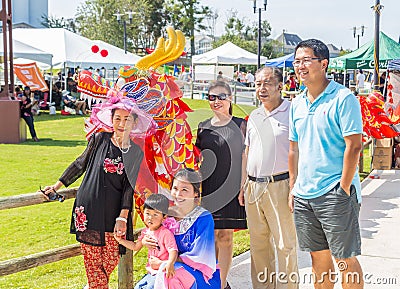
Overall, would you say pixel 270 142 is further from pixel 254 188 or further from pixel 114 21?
pixel 114 21

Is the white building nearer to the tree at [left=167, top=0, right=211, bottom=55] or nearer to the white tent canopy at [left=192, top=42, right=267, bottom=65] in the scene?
the tree at [left=167, top=0, right=211, bottom=55]

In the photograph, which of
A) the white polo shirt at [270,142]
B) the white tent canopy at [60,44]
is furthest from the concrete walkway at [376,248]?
the white tent canopy at [60,44]

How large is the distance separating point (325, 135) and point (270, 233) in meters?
1.09

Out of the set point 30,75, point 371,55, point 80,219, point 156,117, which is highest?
point 371,55

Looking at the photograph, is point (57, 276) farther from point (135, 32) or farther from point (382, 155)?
point (135, 32)

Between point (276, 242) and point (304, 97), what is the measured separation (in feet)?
3.68

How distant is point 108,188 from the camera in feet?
11.9

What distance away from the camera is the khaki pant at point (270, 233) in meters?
4.02

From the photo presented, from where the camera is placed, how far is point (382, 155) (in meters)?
10.0

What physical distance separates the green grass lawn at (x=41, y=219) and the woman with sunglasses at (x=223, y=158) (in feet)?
0.32

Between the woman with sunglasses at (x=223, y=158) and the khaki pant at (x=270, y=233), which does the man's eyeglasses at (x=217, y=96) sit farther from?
the khaki pant at (x=270, y=233)

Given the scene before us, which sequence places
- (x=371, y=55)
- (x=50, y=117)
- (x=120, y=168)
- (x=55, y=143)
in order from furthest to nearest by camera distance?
(x=50, y=117)
(x=371, y=55)
(x=55, y=143)
(x=120, y=168)

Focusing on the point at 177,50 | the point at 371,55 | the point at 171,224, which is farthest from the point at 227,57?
the point at 171,224

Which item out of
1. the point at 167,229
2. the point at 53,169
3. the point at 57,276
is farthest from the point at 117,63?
the point at 167,229
